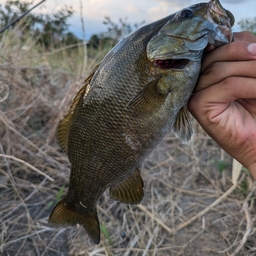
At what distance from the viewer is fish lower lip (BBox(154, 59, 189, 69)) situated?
1.24 m

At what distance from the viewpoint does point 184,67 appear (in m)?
1.23

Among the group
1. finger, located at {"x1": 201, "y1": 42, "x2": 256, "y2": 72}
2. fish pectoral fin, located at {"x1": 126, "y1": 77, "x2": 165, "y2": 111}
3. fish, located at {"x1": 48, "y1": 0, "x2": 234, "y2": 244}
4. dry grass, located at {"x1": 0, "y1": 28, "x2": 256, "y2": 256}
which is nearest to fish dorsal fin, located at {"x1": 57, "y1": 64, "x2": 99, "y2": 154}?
fish, located at {"x1": 48, "y1": 0, "x2": 234, "y2": 244}

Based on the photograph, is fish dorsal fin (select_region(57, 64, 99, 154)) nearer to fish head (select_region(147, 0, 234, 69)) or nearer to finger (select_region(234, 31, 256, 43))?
fish head (select_region(147, 0, 234, 69))

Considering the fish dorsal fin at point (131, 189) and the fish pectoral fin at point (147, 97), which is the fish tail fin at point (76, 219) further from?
the fish pectoral fin at point (147, 97)

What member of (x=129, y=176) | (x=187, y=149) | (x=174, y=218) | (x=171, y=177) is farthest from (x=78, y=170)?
(x=187, y=149)

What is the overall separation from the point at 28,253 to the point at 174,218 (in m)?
1.02

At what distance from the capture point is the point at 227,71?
4.00 feet

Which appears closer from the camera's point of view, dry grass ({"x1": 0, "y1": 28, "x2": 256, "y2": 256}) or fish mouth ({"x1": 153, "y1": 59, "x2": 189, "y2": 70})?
fish mouth ({"x1": 153, "y1": 59, "x2": 189, "y2": 70})

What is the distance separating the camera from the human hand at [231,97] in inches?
46.7

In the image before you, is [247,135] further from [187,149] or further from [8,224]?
[187,149]

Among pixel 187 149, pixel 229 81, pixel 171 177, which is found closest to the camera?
pixel 229 81

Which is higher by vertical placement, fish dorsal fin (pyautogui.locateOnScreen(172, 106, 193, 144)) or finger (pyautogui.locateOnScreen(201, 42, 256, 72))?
finger (pyautogui.locateOnScreen(201, 42, 256, 72))

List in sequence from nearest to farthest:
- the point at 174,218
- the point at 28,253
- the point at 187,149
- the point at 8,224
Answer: the point at 28,253
the point at 8,224
the point at 174,218
the point at 187,149

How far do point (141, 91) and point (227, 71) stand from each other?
0.30 meters
